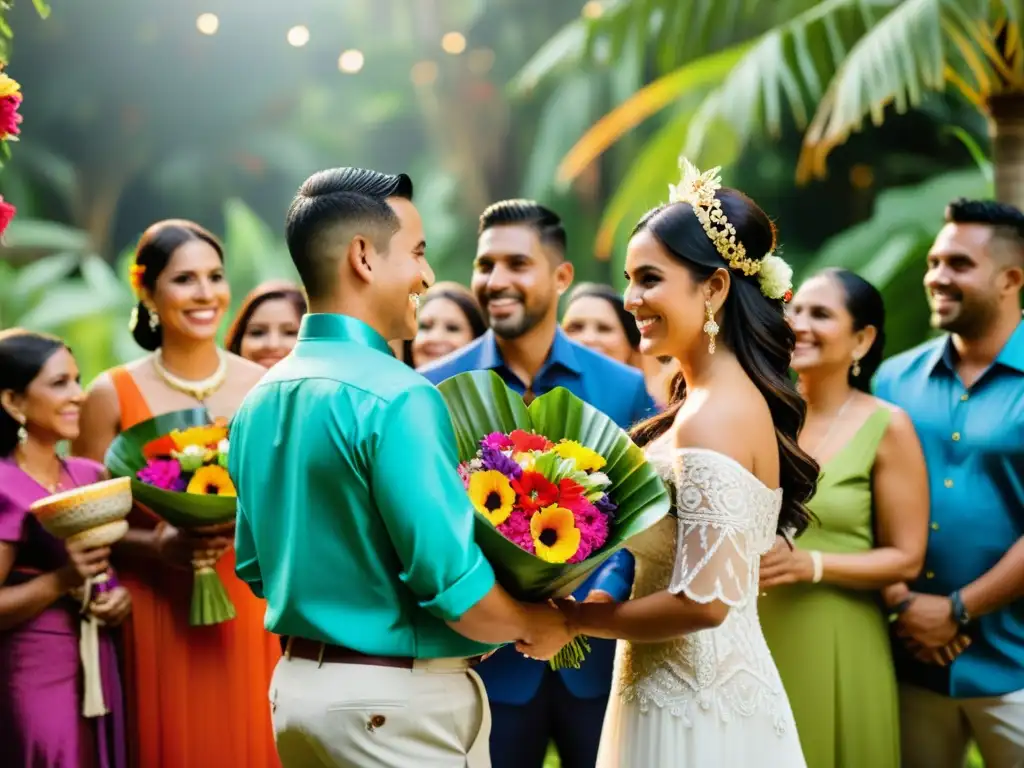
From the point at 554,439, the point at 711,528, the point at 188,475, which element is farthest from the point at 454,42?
the point at 711,528

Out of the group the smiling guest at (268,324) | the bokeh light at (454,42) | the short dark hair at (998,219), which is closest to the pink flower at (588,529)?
the short dark hair at (998,219)

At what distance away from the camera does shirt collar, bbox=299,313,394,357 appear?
3.07 m

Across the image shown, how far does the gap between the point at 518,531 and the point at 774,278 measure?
1090 mm

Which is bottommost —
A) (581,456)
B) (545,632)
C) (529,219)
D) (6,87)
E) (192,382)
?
(545,632)

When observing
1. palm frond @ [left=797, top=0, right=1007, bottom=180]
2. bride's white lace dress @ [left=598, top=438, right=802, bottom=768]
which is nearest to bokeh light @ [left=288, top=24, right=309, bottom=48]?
palm frond @ [left=797, top=0, right=1007, bottom=180]

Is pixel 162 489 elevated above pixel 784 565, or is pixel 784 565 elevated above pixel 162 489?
pixel 162 489

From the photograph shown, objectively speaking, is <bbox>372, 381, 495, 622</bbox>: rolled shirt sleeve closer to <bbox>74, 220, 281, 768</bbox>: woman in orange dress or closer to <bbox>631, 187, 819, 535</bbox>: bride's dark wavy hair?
<bbox>631, 187, 819, 535</bbox>: bride's dark wavy hair

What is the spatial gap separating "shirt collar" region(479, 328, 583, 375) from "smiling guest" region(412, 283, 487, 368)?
59.2 inches

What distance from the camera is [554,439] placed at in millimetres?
3383

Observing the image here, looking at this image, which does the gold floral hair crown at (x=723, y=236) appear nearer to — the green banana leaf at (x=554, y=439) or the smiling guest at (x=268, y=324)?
the green banana leaf at (x=554, y=439)

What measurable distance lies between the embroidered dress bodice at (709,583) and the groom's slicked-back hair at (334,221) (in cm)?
98

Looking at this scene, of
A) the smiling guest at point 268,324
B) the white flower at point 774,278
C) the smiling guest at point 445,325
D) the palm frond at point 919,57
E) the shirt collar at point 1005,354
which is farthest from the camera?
the palm frond at point 919,57

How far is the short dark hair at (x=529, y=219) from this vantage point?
5.38 meters

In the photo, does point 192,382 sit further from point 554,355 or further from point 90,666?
point 554,355
